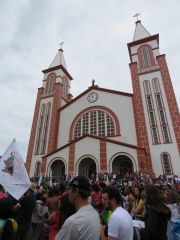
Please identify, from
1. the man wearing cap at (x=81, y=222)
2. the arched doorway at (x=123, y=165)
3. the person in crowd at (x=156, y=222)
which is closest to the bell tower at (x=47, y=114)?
the arched doorway at (x=123, y=165)

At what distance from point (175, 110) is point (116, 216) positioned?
17455 mm

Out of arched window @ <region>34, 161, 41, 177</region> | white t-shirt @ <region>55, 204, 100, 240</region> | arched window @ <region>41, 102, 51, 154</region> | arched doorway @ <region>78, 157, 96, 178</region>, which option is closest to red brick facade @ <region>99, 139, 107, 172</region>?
arched doorway @ <region>78, 157, 96, 178</region>

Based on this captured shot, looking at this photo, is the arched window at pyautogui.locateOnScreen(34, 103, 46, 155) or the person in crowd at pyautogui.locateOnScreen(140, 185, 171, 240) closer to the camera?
the person in crowd at pyautogui.locateOnScreen(140, 185, 171, 240)

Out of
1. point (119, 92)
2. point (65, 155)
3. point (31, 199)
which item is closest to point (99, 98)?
point (119, 92)

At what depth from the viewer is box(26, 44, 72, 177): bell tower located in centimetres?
2095

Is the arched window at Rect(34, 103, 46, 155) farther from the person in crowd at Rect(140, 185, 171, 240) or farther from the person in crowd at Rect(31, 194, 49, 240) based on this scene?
the person in crowd at Rect(140, 185, 171, 240)

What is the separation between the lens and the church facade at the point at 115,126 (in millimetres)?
16141

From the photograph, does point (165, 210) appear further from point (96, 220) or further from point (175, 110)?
point (175, 110)

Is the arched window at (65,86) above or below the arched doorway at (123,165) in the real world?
above

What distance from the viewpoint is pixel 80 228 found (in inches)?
62.1

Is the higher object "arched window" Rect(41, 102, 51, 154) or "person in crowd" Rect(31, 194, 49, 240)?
"arched window" Rect(41, 102, 51, 154)

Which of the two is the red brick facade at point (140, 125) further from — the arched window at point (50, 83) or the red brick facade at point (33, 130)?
the red brick facade at point (33, 130)

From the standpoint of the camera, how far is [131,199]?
232 inches

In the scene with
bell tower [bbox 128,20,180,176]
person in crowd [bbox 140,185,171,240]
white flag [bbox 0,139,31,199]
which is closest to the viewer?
person in crowd [bbox 140,185,171,240]
